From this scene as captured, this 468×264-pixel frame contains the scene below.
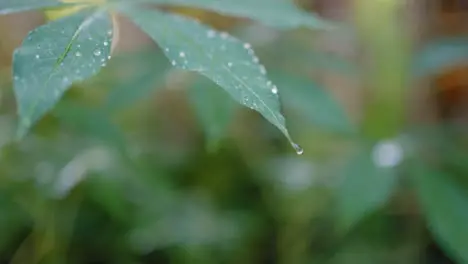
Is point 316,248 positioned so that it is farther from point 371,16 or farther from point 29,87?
point 29,87

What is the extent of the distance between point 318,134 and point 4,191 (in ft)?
1.21

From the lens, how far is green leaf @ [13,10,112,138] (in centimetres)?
30

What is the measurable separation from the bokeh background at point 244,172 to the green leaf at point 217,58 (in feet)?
0.50

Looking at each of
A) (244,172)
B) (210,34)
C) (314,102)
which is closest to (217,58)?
(210,34)

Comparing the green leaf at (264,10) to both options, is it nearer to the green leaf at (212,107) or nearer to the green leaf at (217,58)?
the green leaf at (217,58)

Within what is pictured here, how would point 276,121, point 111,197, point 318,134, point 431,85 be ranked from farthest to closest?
point 431,85, point 318,134, point 111,197, point 276,121

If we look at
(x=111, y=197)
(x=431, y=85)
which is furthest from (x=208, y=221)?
(x=431, y=85)

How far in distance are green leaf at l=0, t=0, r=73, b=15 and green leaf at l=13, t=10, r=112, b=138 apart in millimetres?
36

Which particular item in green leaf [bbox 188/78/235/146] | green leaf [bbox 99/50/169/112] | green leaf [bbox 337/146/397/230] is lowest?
green leaf [bbox 337/146/397/230]

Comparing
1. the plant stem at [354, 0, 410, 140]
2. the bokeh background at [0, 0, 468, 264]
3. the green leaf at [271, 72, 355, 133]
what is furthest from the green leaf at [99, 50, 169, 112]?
the plant stem at [354, 0, 410, 140]

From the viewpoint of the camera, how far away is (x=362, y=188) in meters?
0.57

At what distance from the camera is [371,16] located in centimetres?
75

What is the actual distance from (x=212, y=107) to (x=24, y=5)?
23 centimetres

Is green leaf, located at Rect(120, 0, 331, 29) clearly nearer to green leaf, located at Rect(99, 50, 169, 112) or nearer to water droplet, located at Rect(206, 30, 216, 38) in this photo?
water droplet, located at Rect(206, 30, 216, 38)
